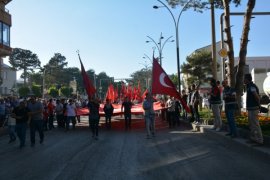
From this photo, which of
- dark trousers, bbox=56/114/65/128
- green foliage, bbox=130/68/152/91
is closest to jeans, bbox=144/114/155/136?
dark trousers, bbox=56/114/65/128

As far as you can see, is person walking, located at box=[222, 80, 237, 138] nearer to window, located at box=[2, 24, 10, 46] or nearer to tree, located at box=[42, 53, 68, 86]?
window, located at box=[2, 24, 10, 46]

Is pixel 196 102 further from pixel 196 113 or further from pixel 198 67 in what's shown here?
pixel 198 67

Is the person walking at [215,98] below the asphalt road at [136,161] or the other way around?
the other way around

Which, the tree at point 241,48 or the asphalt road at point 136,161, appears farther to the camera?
the tree at point 241,48

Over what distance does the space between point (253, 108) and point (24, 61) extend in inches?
4389

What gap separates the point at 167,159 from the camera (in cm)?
1069

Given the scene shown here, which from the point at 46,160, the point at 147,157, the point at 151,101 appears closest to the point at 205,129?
the point at 151,101

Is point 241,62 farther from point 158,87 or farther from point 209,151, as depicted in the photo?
point 209,151

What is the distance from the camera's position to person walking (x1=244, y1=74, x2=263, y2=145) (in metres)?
11.3

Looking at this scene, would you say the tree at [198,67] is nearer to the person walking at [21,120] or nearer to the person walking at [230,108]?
the person walking at [230,108]

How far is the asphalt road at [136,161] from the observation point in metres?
8.73

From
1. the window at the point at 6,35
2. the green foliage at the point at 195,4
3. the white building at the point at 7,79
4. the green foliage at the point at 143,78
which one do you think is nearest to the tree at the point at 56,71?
the green foliage at the point at 143,78

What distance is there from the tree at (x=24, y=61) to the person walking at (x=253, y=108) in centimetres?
10758

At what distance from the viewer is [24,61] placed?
117875 mm
